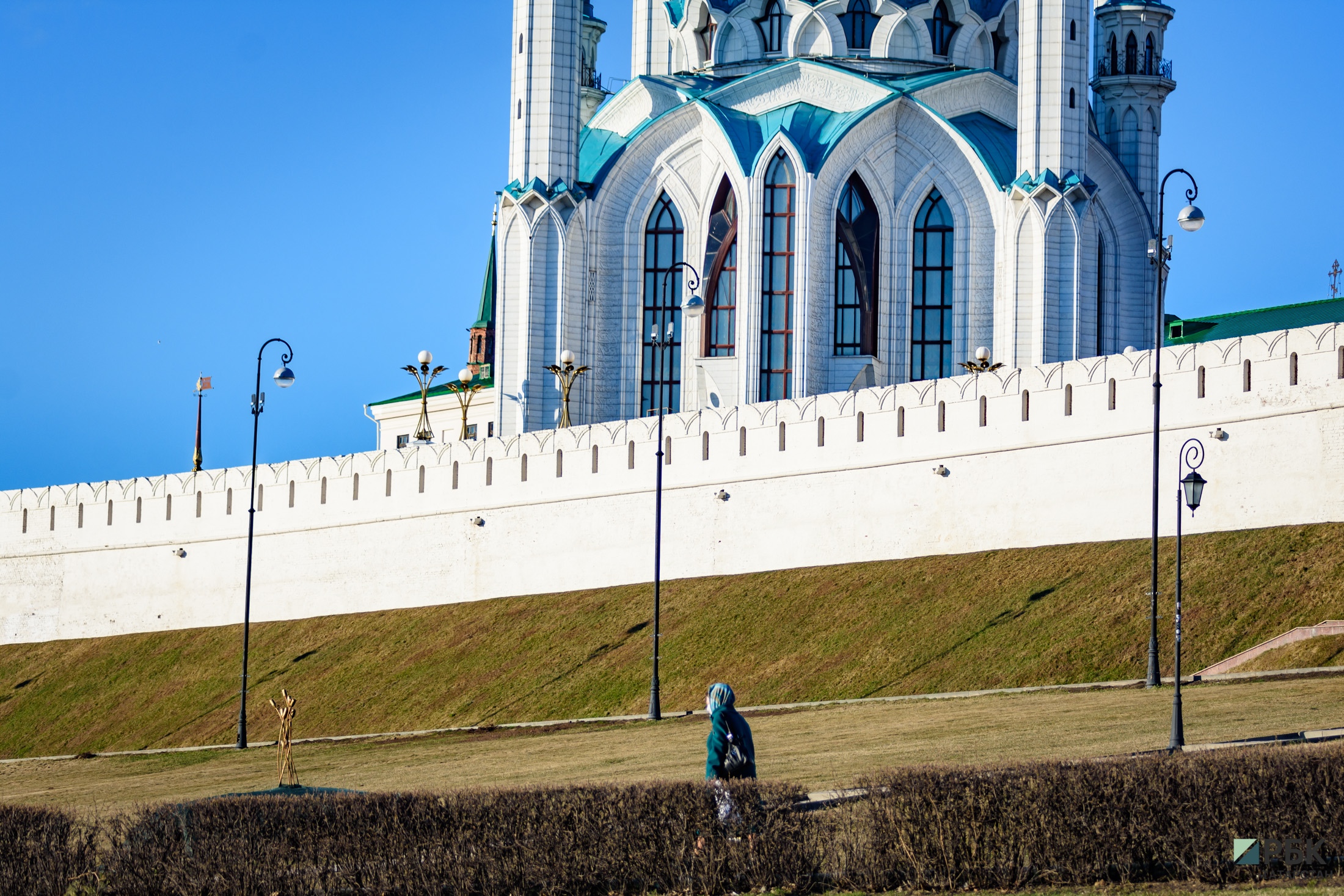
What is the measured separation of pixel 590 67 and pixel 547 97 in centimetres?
1918

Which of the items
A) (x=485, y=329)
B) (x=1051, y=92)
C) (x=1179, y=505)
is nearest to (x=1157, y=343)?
(x=1179, y=505)

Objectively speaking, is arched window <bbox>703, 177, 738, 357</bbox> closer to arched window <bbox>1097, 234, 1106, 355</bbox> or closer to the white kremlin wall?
arched window <bbox>1097, 234, 1106, 355</bbox>

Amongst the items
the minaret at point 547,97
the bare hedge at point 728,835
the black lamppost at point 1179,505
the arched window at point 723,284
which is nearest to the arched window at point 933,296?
the arched window at point 723,284

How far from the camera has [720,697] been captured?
51.3 ft

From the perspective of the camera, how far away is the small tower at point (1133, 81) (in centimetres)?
7119

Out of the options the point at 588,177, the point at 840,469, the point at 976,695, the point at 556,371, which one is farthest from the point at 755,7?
the point at 976,695

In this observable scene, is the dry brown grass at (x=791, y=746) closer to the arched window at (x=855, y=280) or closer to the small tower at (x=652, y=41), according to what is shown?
the arched window at (x=855, y=280)

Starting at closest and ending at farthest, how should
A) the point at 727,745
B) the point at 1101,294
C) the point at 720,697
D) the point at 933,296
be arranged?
the point at 720,697
the point at 727,745
the point at 933,296
the point at 1101,294

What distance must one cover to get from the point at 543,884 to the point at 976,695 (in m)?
19.6

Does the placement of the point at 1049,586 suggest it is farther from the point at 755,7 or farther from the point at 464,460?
the point at 755,7

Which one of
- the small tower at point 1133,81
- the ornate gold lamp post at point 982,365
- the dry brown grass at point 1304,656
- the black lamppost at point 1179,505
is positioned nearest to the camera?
the black lamppost at point 1179,505

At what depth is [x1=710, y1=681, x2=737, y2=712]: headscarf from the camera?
51.2 feet

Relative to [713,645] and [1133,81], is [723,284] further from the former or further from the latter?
[713,645]

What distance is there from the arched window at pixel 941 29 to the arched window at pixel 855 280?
965 centimetres
